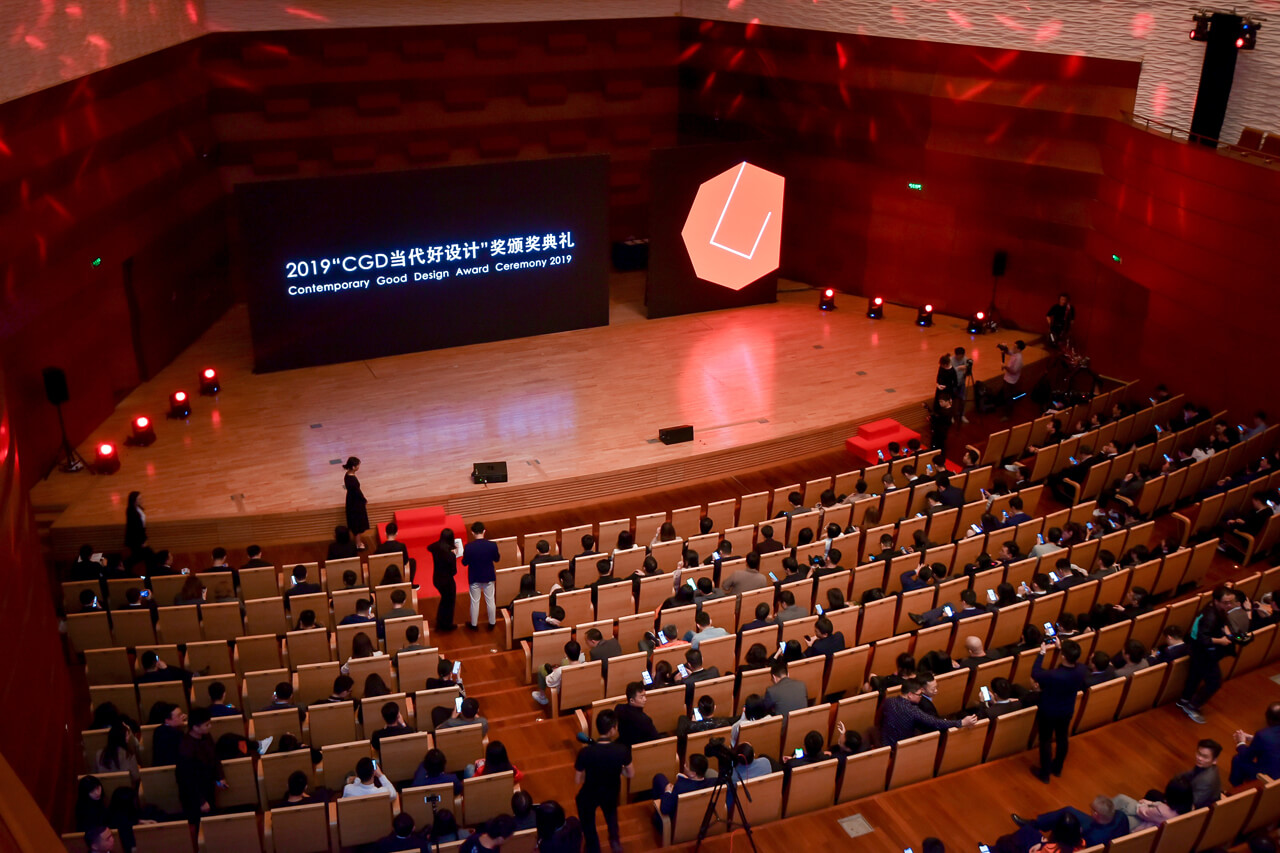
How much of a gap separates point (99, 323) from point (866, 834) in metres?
10.6

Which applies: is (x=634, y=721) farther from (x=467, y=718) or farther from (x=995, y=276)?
(x=995, y=276)

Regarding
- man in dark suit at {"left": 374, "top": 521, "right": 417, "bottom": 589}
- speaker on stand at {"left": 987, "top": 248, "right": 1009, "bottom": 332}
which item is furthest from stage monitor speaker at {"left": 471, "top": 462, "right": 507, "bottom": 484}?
speaker on stand at {"left": 987, "top": 248, "right": 1009, "bottom": 332}

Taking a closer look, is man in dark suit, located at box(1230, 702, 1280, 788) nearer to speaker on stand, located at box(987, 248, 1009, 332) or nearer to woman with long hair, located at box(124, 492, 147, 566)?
woman with long hair, located at box(124, 492, 147, 566)

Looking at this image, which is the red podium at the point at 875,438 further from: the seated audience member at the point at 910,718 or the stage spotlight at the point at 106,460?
the stage spotlight at the point at 106,460

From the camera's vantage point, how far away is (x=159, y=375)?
14344mm

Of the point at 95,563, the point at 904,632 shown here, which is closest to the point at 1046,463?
the point at 904,632

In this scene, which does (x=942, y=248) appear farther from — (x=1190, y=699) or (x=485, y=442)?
(x=1190, y=699)

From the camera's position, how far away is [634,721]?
7094 millimetres

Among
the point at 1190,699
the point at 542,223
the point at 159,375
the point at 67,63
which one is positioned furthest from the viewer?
the point at 542,223

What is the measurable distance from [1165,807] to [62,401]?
10860 millimetres

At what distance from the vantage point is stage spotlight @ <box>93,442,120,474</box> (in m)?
11.9

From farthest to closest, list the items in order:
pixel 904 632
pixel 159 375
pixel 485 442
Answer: pixel 159 375 < pixel 485 442 < pixel 904 632

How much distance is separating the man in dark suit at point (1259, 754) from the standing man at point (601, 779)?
4.04 metres

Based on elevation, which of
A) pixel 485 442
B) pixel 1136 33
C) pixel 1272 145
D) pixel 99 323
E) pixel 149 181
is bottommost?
pixel 485 442
